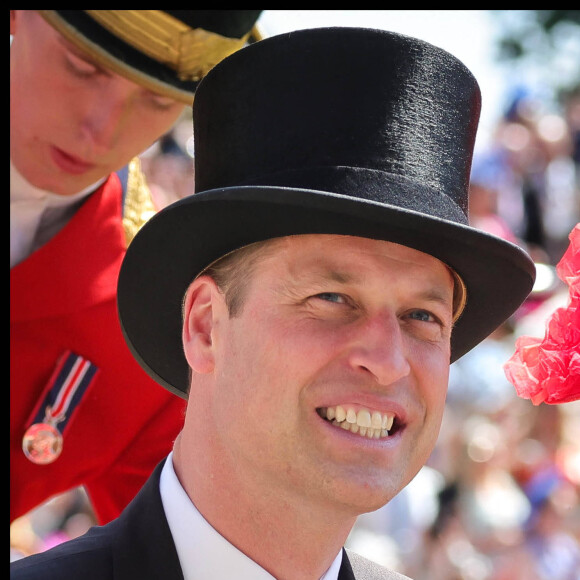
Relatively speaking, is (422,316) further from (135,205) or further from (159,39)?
(135,205)

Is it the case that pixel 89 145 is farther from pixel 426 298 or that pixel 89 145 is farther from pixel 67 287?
pixel 426 298

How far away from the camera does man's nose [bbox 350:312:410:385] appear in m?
2.08

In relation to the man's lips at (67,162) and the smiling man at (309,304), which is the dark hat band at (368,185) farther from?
the man's lips at (67,162)

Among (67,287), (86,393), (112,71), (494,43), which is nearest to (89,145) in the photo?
(112,71)

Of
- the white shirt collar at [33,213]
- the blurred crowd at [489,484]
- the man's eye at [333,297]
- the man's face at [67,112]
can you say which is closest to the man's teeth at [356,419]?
the man's eye at [333,297]

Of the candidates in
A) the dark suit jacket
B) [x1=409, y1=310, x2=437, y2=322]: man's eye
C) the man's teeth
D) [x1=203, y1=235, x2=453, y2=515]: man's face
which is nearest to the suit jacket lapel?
the dark suit jacket

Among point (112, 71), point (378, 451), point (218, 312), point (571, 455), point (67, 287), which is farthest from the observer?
point (571, 455)

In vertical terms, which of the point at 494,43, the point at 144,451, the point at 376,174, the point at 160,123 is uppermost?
the point at 376,174

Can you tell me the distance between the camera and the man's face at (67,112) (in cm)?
283

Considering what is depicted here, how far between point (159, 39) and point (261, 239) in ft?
2.97

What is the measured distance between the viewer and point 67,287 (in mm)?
3047

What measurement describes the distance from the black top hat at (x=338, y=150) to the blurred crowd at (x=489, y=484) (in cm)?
279

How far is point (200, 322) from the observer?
7.63 ft
